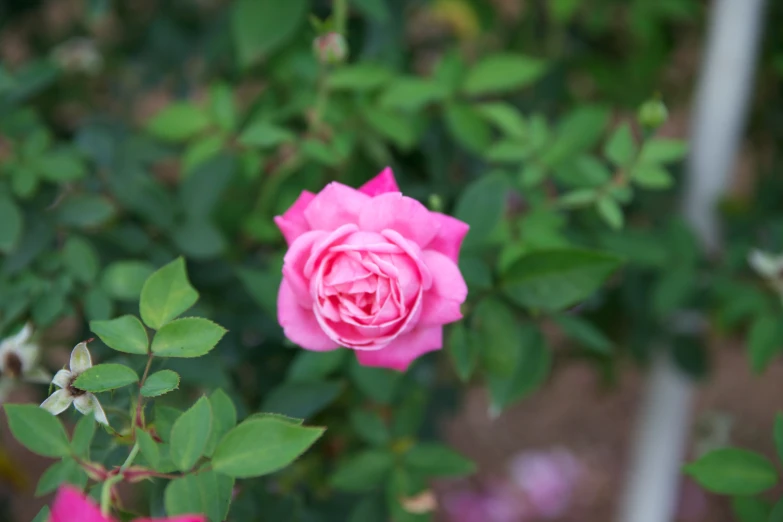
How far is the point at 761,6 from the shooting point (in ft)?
3.60

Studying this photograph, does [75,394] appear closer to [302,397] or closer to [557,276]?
[302,397]

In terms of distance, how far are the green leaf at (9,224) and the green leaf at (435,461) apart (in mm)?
489

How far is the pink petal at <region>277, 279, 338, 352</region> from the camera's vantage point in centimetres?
53

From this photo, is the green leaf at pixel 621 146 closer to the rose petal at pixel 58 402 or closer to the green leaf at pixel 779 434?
the green leaf at pixel 779 434

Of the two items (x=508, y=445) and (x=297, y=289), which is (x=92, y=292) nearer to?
(x=297, y=289)

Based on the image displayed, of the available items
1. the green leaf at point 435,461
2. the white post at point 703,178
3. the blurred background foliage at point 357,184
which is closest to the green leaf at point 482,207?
the blurred background foliage at point 357,184

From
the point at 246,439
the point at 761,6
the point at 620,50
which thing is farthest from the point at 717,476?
the point at 620,50

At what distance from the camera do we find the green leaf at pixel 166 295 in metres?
0.54

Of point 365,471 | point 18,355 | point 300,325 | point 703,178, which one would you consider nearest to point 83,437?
point 300,325

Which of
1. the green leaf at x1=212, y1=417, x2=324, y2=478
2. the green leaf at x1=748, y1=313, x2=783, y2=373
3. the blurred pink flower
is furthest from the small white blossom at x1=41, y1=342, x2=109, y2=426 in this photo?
the blurred pink flower

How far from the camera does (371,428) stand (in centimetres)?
86

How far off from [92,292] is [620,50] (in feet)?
3.49

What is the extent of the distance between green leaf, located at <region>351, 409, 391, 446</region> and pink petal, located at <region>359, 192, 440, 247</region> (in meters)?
0.40

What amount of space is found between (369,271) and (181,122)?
20.4 inches
